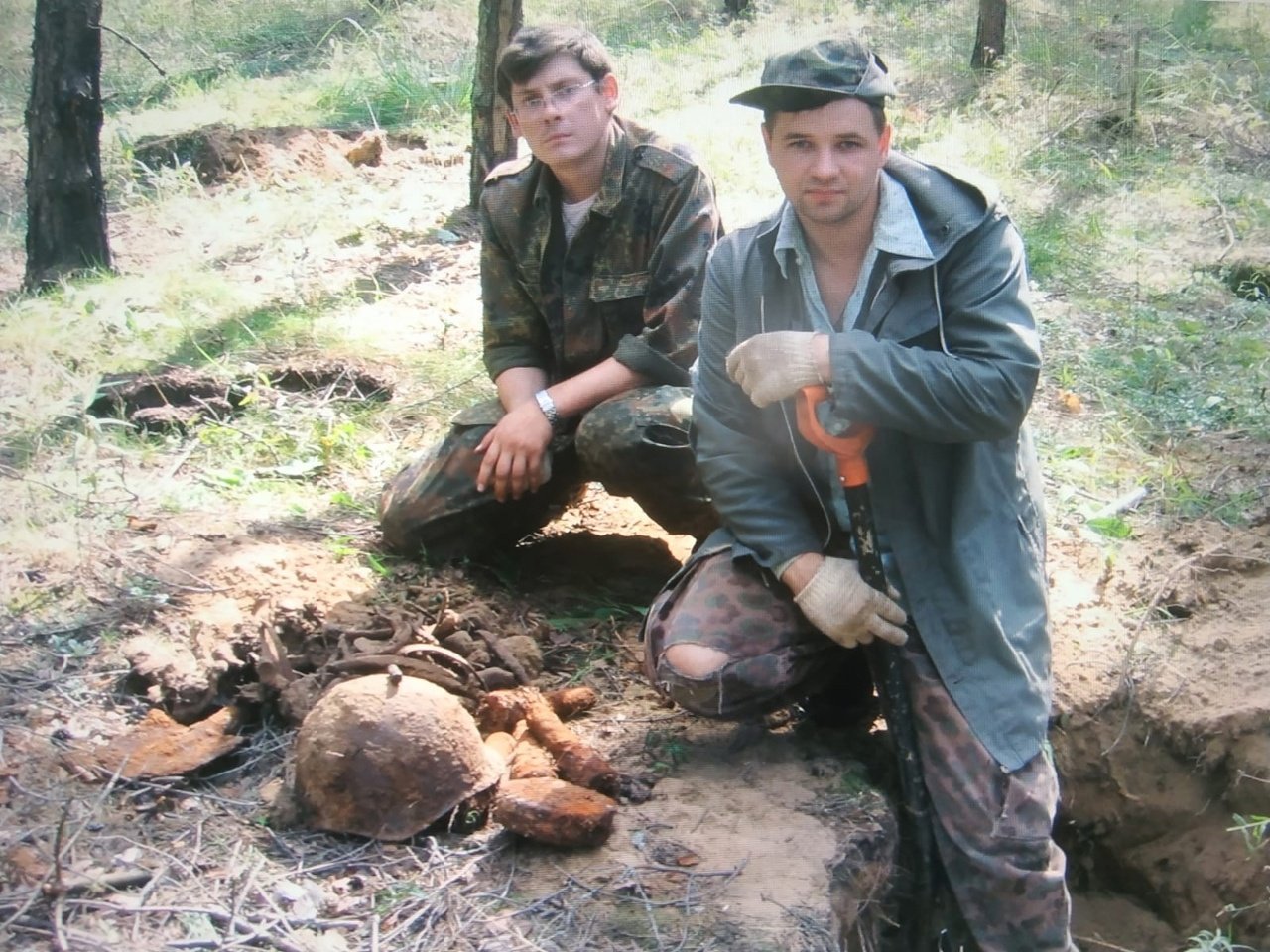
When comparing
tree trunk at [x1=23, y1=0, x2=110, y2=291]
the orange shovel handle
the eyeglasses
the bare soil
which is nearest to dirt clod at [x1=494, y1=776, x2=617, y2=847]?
the bare soil

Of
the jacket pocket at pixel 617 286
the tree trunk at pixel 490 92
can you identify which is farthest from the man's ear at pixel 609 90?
the tree trunk at pixel 490 92

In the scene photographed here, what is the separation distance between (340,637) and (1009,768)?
1.62 metres

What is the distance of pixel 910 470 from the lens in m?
2.75

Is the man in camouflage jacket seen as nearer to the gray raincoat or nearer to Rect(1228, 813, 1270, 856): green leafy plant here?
the gray raincoat

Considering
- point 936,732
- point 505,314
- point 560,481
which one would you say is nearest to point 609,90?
point 505,314

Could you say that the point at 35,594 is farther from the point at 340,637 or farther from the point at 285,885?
the point at 285,885

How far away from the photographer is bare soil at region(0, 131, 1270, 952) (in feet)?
7.90

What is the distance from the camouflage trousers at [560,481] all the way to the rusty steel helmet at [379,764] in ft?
3.19

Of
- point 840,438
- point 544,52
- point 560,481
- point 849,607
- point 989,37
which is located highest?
point 544,52

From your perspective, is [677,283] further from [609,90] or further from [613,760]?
[613,760]

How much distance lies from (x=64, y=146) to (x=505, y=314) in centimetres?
335

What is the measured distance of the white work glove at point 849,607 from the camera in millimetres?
2701

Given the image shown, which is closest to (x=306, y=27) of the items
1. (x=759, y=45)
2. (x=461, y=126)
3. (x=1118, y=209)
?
(x=461, y=126)

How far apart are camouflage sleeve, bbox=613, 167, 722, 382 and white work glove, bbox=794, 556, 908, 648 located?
2.97 feet
